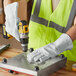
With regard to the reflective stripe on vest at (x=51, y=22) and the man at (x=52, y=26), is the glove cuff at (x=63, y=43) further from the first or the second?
the reflective stripe on vest at (x=51, y=22)

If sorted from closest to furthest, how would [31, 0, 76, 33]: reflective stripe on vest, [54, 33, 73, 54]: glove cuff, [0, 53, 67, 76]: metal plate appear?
1. [0, 53, 67, 76]: metal plate
2. [54, 33, 73, 54]: glove cuff
3. [31, 0, 76, 33]: reflective stripe on vest

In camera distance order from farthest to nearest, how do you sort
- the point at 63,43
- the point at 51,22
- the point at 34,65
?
1. the point at 51,22
2. the point at 63,43
3. the point at 34,65

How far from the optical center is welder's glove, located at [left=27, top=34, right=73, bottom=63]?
1.11 meters

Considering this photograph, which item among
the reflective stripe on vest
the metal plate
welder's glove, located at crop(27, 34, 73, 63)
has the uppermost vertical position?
the reflective stripe on vest

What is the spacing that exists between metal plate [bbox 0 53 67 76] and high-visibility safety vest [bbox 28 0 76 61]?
28 centimetres

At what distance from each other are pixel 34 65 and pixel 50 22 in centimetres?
52

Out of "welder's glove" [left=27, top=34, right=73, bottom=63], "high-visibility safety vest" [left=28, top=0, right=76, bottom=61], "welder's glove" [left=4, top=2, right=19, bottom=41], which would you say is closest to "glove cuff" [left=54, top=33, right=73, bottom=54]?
"welder's glove" [left=27, top=34, right=73, bottom=63]

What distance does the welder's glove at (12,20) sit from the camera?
4.79ft

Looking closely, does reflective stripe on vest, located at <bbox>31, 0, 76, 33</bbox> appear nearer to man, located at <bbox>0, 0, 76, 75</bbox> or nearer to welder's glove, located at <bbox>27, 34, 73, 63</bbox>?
man, located at <bbox>0, 0, 76, 75</bbox>

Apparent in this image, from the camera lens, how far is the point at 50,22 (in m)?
1.48

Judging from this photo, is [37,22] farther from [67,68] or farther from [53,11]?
[67,68]

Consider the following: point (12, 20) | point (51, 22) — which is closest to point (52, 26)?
point (51, 22)

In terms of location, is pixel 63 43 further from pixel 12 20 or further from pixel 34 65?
pixel 12 20

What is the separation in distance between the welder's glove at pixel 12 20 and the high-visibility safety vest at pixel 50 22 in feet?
0.52
